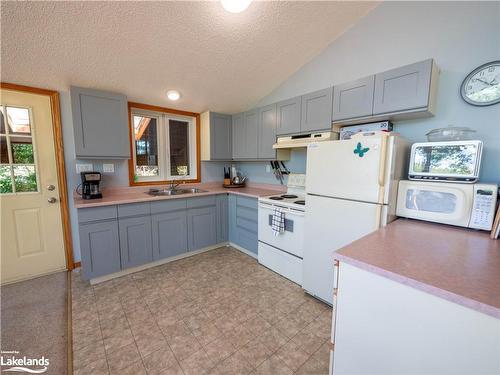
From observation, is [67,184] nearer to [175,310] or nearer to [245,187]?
[175,310]

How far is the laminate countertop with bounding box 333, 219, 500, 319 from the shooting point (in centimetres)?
74

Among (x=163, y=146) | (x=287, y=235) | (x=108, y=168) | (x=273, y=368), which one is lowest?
(x=273, y=368)

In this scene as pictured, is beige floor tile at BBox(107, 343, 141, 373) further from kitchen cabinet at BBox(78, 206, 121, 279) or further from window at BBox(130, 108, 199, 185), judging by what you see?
window at BBox(130, 108, 199, 185)

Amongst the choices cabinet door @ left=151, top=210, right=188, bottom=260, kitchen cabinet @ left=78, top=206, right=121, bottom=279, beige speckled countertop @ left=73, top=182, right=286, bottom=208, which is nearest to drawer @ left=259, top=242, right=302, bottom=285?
beige speckled countertop @ left=73, top=182, right=286, bottom=208

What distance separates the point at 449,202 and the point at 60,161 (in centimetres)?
366

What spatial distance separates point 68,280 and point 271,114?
10.2ft

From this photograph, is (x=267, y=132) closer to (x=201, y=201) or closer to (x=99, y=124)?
(x=201, y=201)

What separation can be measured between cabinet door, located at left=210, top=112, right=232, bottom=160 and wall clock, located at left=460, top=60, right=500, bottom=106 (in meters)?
2.76

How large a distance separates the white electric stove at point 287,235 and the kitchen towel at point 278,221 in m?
0.04

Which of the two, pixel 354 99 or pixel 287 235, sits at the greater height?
pixel 354 99

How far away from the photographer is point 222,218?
3258 mm

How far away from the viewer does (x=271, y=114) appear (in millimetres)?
2943

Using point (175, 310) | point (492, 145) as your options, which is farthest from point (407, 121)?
point (175, 310)

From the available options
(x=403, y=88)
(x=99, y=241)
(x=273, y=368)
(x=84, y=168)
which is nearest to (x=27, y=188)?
(x=84, y=168)
